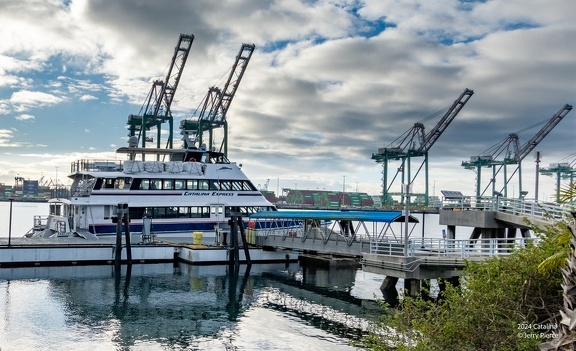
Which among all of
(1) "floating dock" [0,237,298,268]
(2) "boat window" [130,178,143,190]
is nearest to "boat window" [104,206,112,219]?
(1) "floating dock" [0,237,298,268]

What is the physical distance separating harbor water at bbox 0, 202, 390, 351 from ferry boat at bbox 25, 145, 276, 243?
5926 mm

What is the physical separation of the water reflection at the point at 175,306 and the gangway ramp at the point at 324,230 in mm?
2137

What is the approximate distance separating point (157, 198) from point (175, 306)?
18542 mm

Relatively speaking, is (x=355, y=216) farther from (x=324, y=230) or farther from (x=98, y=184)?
(x=98, y=184)

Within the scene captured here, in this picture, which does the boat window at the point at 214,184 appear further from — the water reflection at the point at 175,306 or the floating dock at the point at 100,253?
the water reflection at the point at 175,306

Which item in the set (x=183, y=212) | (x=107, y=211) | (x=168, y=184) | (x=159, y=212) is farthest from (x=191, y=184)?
(x=107, y=211)

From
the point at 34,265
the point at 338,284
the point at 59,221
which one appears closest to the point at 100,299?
the point at 34,265

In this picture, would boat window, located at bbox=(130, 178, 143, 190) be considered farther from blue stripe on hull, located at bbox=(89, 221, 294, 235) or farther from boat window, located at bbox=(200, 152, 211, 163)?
boat window, located at bbox=(200, 152, 211, 163)

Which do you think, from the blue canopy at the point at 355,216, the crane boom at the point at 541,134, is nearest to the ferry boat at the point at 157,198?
the blue canopy at the point at 355,216

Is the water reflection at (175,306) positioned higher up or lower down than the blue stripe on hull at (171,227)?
lower down

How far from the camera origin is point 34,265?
33969mm

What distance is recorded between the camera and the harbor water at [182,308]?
19.1 m

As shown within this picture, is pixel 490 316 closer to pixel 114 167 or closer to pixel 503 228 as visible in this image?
pixel 503 228

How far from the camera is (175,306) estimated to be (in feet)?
81.9
